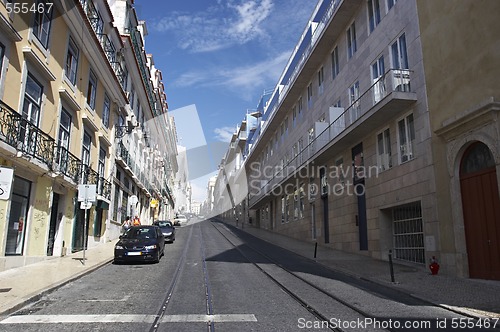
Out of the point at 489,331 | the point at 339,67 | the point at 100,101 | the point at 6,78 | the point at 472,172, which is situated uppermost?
the point at 339,67

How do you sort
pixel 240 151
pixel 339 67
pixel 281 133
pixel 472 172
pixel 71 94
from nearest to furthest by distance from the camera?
pixel 472 172 < pixel 71 94 < pixel 339 67 < pixel 281 133 < pixel 240 151

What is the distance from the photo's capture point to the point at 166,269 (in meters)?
13.3

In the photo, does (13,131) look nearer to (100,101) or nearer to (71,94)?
(71,94)

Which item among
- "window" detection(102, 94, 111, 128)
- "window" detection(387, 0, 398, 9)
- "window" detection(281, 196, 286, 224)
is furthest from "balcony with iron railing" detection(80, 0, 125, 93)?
"window" detection(281, 196, 286, 224)

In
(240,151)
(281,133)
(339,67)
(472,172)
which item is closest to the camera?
(472,172)

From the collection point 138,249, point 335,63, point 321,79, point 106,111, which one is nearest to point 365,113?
point 335,63

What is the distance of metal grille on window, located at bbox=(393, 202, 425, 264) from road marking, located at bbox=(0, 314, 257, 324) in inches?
408

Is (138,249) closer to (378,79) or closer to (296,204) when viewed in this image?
(378,79)

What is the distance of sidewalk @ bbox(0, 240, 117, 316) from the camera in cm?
789

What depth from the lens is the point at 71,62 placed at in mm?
16484

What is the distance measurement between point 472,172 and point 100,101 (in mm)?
17591

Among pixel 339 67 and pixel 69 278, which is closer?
pixel 69 278

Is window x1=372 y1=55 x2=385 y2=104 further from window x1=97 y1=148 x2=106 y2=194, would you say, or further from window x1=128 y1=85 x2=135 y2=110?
window x1=128 y1=85 x2=135 y2=110

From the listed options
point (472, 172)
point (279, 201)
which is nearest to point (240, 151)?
point (279, 201)
